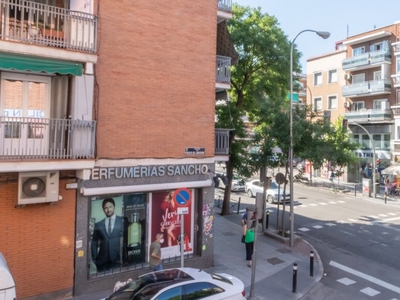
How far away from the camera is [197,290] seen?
697 cm

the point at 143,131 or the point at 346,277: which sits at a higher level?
the point at 143,131

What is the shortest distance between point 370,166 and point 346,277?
27476 millimetres

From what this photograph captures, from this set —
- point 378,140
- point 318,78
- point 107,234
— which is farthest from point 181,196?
point 318,78

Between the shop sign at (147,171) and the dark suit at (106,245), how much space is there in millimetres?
1317

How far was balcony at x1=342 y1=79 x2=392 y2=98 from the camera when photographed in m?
33.4

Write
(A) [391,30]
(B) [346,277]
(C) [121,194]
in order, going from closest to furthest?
(C) [121,194] → (B) [346,277] → (A) [391,30]

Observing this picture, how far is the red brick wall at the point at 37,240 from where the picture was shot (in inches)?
318

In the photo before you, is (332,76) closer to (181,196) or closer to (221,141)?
(221,141)

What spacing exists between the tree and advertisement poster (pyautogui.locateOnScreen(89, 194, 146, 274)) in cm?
769

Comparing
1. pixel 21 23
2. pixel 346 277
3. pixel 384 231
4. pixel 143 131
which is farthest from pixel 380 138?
pixel 21 23

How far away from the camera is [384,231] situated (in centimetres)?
1673

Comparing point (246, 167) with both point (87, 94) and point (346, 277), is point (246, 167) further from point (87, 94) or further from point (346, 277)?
point (87, 94)

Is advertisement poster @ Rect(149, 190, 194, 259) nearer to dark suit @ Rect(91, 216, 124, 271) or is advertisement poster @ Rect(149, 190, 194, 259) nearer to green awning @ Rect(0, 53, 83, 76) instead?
dark suit @ Rect(91, 216, 124, 271)

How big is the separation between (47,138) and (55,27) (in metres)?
3.04
